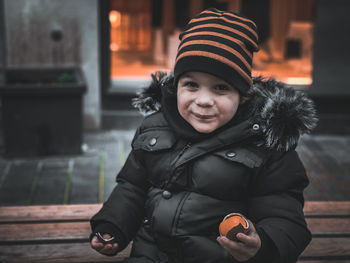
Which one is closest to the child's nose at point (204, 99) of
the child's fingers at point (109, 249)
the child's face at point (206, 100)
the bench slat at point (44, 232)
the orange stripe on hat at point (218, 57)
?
the child's face at point (206, 100)

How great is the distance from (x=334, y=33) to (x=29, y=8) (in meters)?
3.55

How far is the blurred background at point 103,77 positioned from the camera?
15.9 ft

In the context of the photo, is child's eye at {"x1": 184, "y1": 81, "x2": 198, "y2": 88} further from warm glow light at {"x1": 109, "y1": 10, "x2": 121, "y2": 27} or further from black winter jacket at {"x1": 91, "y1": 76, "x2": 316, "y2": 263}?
warm glow light at {"x1": 109, "y1": 10, "x2": 121, "y2": 27}

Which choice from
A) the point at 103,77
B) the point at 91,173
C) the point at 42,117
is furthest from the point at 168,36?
the point at 91,173

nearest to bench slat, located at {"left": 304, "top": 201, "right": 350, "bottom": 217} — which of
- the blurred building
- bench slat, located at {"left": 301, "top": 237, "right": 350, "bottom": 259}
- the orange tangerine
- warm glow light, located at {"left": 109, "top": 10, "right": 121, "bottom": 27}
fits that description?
bench slat, located at {"left": 301, "top": 237, "right": 350, "bottom": 259}

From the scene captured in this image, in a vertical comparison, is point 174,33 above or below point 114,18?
below

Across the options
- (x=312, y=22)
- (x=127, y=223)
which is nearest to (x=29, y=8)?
(x=312, y=22)

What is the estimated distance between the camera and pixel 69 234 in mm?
2578

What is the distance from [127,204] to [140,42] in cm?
487

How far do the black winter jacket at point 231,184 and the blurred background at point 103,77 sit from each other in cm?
222

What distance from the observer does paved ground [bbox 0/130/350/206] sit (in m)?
4.33

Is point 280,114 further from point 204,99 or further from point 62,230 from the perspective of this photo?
point 62,230

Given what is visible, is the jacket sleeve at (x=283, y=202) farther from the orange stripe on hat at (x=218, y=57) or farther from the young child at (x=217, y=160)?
the orange stripe on hat at (x=218, y=57)

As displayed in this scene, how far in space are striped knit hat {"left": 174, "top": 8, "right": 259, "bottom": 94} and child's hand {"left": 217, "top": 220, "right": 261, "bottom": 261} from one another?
553 millimetres
